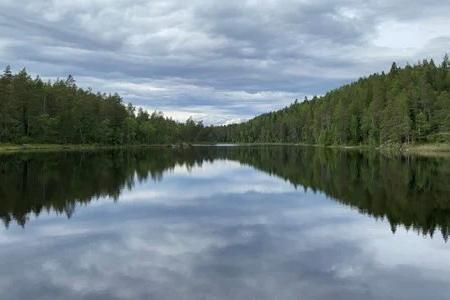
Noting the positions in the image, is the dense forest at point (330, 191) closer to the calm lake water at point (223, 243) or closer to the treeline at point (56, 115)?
the calm lake water at point (223, 243)

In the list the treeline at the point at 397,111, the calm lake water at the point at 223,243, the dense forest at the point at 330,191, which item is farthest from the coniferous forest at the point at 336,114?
the calm lake water at the point at 223,243

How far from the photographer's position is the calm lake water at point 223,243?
14.6 m

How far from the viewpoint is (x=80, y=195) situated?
35.4 m

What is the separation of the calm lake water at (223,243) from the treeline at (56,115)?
3285 inches

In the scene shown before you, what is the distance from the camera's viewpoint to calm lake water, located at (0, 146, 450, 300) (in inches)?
575

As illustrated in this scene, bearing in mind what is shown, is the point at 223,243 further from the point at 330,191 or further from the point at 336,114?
the point at 336,114

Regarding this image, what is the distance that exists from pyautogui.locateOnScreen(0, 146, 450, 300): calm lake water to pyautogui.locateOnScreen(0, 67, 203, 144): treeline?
83432 mm

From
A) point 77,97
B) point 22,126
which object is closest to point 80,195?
point 22,126

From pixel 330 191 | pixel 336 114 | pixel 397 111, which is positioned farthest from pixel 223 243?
pixel 336 114

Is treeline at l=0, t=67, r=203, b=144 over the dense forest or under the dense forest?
over

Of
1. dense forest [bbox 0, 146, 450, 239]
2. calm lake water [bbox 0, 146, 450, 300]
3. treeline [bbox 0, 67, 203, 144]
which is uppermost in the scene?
treeline [bbox 0, 67, 203, 144]

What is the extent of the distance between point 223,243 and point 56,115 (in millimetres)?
127354

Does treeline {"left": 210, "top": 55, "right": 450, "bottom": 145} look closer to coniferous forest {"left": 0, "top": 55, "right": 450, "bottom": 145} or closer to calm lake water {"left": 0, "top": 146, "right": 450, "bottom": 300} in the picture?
coniferous forest {"left": 0, "top": 55, "right": 450, "bottom": 145}

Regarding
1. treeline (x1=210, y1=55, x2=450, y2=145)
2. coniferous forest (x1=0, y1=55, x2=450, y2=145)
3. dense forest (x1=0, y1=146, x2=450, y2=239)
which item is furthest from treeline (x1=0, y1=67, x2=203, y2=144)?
treeline (x1=210, y1=55, x2=450, y2=145)
